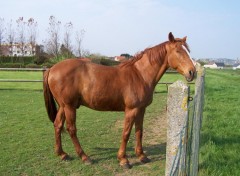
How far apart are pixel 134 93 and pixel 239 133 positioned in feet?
9.01

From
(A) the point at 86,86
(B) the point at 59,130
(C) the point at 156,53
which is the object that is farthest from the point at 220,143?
(B) the point at 59,130

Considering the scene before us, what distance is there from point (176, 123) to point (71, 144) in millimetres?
4081

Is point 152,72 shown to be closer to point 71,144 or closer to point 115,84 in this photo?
point 115,84

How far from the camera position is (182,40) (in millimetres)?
4582

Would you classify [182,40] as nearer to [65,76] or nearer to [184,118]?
[65,76]

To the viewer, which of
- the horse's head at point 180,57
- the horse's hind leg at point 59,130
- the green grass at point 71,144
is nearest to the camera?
the horse's head at point 180,57

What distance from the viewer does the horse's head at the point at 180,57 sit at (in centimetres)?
444

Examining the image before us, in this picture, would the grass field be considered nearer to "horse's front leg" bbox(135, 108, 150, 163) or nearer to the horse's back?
"horse's front leg" bbox(135, 108, 150, 163)

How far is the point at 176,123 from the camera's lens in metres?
2.09

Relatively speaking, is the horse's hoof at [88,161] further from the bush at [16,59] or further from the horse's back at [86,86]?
the bush at [16,59]

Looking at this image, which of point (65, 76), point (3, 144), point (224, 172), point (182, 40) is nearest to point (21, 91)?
point (3, 144)

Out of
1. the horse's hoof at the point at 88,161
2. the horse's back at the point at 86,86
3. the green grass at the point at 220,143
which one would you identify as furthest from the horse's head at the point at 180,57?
the horse's hoof at the point at 88,161

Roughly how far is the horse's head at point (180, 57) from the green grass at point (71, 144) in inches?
63.5

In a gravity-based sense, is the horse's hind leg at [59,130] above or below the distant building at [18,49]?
below
